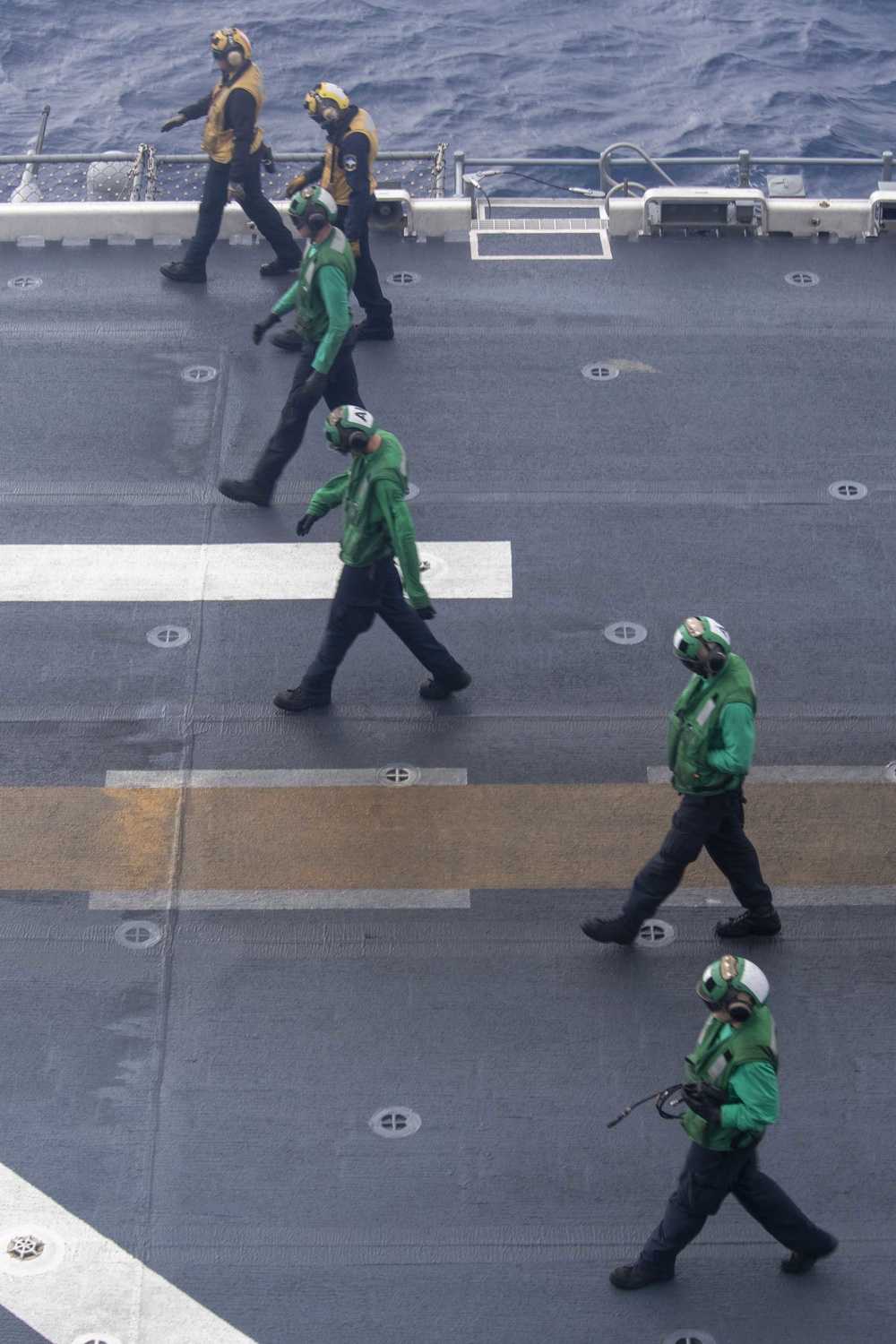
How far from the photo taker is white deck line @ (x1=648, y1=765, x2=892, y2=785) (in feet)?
30.7

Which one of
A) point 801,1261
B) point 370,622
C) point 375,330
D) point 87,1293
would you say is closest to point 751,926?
point 801,1261

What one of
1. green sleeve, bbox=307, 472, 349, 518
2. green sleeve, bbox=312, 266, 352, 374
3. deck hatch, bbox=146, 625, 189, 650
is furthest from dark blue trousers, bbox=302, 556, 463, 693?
green sleeve, bbox=312, 266, 352, 374

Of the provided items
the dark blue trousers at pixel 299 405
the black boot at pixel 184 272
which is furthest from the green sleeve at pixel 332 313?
the black boot at pixel 184 272

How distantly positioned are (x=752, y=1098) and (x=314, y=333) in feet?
21.1

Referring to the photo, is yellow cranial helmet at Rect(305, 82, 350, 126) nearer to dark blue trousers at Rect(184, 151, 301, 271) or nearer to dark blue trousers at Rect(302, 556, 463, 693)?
dark blue trousers at Rect(184, 151, 301, 271)

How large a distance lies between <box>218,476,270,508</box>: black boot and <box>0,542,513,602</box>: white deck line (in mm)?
378

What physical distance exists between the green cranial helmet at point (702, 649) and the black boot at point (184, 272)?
738 centimetres

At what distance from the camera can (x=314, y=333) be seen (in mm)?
10906

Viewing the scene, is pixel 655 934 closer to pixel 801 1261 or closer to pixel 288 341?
pixel 801 1261

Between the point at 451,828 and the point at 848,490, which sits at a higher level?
the point at 848,490

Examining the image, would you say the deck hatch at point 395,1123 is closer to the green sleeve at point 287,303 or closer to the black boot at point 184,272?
the green sleeve at point 287,303

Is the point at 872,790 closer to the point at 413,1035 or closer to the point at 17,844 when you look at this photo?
the point at 413,1035

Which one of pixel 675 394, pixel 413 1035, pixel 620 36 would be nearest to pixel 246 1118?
pixel 413 1035

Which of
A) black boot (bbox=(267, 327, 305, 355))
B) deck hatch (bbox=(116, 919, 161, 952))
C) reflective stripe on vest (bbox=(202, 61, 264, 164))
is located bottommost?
deck hatch (bbox=(116, 919, 161, 952))
